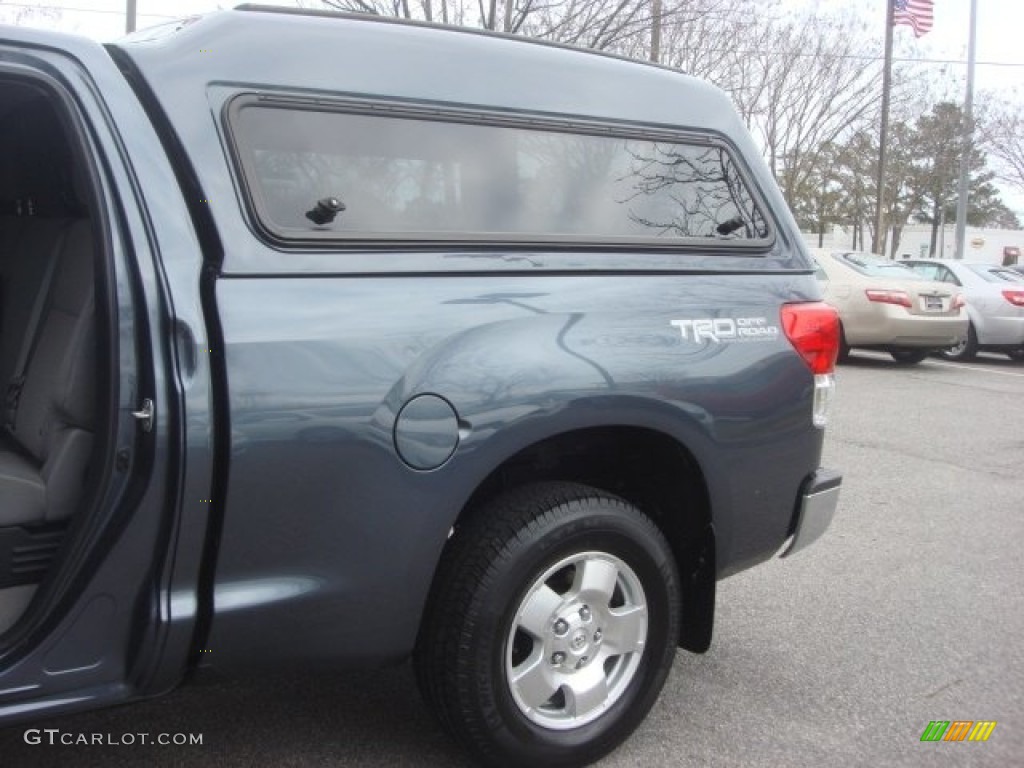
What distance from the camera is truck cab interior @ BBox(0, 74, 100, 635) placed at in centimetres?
226

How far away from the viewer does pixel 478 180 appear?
2.56 meters

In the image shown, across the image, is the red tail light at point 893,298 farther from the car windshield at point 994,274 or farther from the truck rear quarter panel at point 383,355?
the truck rear quarter panel at point 383,355

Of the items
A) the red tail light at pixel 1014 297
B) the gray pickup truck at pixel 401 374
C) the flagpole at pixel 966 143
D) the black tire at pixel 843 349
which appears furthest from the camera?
the flagpole at pixel 966 143

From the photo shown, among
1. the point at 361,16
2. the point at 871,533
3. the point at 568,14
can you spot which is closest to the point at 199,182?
the point at 361,16

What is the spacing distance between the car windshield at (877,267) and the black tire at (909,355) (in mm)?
1018

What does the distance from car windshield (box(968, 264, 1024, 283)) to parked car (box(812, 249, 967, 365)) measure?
1551 millimetres

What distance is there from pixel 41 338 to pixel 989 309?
498 inches

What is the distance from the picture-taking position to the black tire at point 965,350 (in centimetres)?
1290

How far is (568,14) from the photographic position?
39.5 ft

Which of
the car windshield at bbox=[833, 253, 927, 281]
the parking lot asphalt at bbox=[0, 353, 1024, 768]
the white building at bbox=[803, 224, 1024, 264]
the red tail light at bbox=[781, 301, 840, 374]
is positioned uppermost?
the white building at bbox=[803, 224, 1024, 264]

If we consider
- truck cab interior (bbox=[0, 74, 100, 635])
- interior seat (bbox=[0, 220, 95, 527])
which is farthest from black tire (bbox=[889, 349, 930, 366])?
interior seat (bbox=[0, 220, 95, 527])

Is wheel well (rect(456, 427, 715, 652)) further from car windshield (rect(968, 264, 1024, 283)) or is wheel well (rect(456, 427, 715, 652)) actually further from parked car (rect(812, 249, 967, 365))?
car windshield (rect(968, 264, 1024, 283))

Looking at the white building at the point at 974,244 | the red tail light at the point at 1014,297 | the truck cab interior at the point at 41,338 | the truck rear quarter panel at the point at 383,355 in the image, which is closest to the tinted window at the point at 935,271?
the red tail light at the point at 1014,297

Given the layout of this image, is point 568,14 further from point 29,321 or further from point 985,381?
point 29,321
